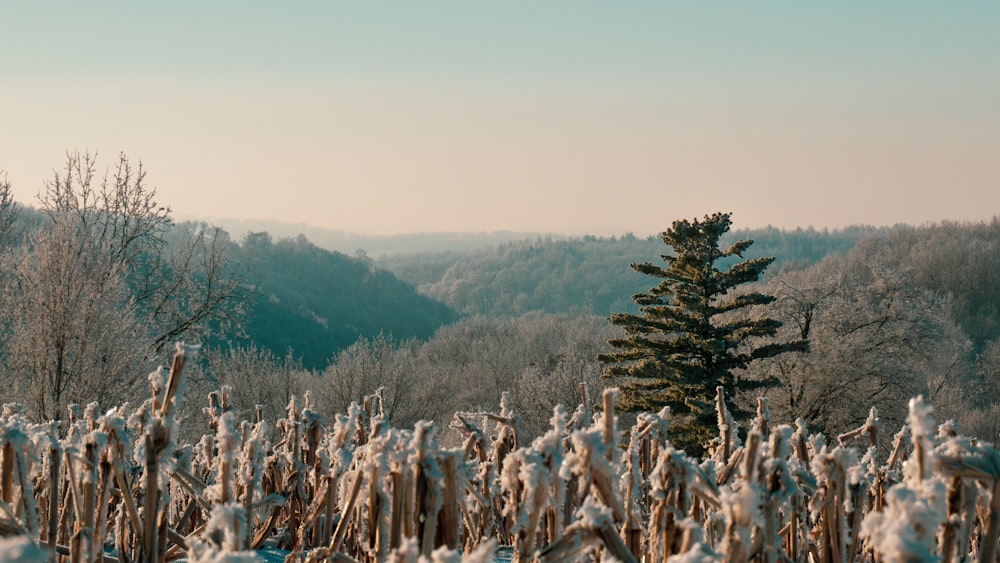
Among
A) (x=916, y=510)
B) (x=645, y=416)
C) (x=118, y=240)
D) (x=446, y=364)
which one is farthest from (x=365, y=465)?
(x=446, y=364)

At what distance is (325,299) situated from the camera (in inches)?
5197

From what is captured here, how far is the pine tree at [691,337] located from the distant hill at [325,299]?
260ft

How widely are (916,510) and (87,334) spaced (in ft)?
55.7

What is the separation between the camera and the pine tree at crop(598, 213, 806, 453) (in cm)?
2788

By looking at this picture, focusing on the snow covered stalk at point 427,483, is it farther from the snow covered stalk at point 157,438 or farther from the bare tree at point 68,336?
the bare tree at point 68,336

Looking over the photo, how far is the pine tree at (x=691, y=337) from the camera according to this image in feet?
91.5

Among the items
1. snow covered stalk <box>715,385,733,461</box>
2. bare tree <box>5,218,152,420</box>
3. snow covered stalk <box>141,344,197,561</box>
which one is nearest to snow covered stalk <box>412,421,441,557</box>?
snow covered stalk <box>141,344,197,561</box>

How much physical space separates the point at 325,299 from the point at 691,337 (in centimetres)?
10857

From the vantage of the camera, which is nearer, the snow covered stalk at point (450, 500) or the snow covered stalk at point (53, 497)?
the snow covered stalk at point (450, 500)

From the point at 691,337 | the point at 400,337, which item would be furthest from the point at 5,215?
the point at 400,337

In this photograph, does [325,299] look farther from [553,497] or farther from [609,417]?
[609,417]

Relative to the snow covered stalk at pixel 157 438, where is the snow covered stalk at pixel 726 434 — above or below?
below

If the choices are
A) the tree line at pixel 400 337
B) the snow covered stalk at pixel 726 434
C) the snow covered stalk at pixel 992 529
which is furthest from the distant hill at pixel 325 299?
the snow covered stalk at pixel 992 529

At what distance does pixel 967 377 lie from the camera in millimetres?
57656
